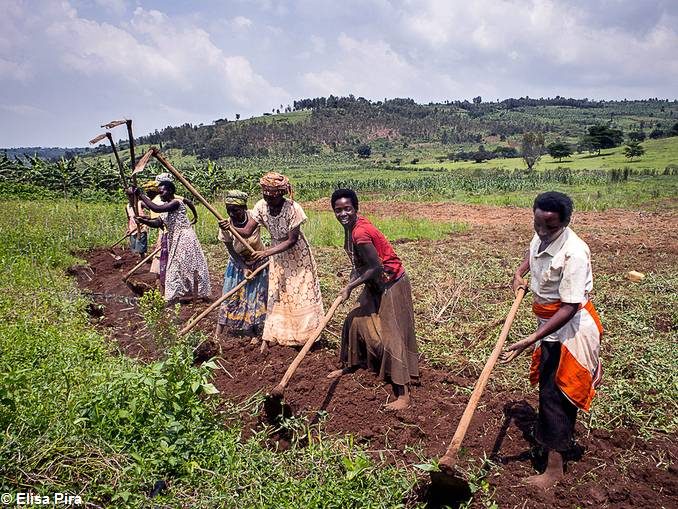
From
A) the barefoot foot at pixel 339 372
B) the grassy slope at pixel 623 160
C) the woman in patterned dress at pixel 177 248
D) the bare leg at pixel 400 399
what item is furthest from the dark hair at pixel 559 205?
the grassy slope at pixel 623 160

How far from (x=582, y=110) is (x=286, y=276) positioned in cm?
12359

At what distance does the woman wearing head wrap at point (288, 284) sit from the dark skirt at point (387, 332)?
33.2 inches

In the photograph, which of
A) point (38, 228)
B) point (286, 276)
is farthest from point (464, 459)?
point (38, 228)

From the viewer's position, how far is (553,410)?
2930 mm

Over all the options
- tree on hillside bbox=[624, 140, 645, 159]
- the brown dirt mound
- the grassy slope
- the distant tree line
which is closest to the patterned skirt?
the brown dirt mound

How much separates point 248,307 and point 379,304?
5.99 ft

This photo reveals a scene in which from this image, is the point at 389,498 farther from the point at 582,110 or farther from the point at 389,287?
the point at 582,110

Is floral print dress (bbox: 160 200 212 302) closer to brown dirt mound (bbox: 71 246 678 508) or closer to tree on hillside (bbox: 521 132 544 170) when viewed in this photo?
brown dirt mound (bbox: 71 246 678 508)

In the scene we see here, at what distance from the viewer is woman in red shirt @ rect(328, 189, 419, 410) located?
365 centimetres

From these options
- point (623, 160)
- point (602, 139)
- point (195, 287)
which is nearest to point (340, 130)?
point (602, 139)

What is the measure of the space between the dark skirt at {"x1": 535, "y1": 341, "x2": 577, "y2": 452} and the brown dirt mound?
254mm

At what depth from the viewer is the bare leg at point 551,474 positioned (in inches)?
113

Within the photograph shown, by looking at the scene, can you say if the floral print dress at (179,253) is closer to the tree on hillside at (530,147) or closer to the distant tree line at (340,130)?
the tree on hillside at (530,147)

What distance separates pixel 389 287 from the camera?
377cm
